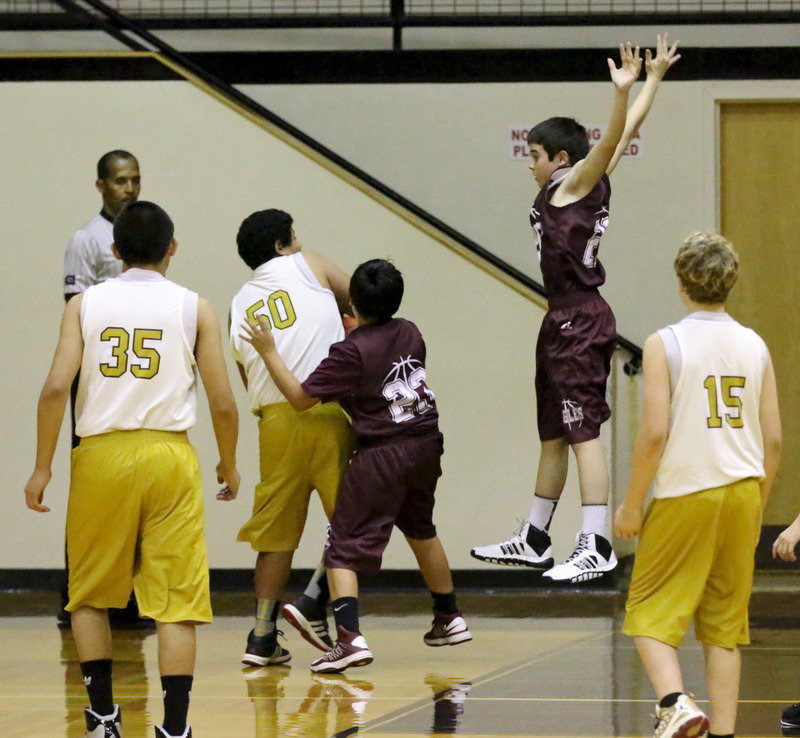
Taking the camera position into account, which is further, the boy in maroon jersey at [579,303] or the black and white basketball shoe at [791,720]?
the boy in maroon jersey at [579,303]

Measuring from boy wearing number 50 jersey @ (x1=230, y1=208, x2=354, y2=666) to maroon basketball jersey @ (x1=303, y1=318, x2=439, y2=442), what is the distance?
0.90 ft

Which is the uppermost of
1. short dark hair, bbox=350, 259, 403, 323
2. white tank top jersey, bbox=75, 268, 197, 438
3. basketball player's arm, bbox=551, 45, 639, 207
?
basketball player's arm, bbox=551, 45, 639, 207

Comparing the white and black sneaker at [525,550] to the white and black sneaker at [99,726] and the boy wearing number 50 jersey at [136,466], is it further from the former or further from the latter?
the white and black sneaker at [99,726]

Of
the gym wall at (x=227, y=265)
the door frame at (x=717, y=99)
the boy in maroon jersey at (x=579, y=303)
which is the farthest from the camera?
the door frame at (x=717, y=99)

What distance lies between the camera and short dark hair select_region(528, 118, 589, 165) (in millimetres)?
5488

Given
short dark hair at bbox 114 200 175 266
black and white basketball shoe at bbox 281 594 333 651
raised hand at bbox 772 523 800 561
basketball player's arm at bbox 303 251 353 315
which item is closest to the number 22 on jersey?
raised hand at bbox 772 523 800 561

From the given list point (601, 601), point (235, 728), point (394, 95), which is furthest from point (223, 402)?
point (394, 95)

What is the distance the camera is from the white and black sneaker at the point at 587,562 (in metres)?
5.11

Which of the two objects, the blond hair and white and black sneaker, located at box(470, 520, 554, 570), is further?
white and black sneaker, located at box(470, 520, 554, 570)

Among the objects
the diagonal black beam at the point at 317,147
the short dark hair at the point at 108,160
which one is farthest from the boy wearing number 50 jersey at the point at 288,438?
the diagonal black beam at the point at 317,147

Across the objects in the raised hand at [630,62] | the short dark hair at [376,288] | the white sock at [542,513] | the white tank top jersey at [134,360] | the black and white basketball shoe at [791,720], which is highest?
the raised hand at [630,62]

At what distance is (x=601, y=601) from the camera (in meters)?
8.02

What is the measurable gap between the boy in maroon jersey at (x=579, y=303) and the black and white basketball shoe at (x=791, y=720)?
901mm

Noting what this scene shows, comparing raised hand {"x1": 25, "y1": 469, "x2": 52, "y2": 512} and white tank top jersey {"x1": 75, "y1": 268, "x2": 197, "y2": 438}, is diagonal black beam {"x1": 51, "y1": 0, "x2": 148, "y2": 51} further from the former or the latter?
raised hand {"x1": 25, "y1": 469, "x2": 52, "y2": 512}
